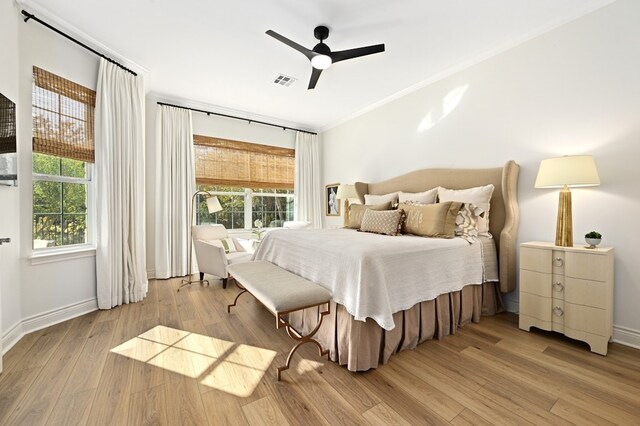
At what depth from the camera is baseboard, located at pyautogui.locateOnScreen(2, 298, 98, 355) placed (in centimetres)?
203

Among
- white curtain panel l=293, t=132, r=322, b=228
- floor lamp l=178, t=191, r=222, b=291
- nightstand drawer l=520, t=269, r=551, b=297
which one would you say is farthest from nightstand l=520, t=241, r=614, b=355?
white curtain panel l=293, t=132, r=322, b=228

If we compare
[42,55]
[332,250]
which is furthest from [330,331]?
[42,55]

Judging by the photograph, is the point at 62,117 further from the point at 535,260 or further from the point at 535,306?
the point at 535,306

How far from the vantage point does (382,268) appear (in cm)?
180

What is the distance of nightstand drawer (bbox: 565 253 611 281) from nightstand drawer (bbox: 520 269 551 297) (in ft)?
0.53

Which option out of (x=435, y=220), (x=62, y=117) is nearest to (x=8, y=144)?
(x=62, y=117)

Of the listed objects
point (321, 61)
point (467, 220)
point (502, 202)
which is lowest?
point (467, 220)

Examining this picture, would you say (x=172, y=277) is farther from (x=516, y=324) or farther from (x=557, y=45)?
(x=557, y=45)

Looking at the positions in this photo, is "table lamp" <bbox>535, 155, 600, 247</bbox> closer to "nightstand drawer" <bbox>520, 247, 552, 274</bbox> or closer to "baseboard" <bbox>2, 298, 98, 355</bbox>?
"nightstand drawer" <bbox>520, 247, 552, 274</bbox>

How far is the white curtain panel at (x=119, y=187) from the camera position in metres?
2.81

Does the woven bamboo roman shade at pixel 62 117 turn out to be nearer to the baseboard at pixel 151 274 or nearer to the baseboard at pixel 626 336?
the baseboard at pixel 151 274

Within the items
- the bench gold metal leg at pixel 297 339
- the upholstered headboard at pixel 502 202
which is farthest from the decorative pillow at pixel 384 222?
the bench gold metal leg at pixel 297 339

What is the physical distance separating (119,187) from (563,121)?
4.53 meters

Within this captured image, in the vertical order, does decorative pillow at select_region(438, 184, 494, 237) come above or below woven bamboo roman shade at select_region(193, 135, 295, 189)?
below
